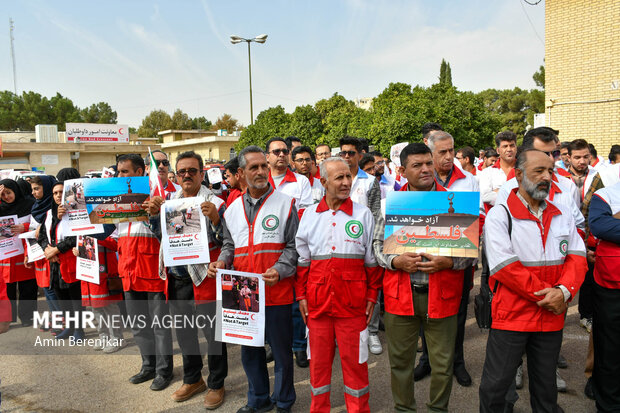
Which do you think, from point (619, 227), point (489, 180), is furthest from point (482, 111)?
point (619, 227)

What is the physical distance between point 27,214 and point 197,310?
4.14 m

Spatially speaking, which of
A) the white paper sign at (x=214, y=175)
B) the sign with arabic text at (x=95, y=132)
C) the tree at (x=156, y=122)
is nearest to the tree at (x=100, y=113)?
the tree at (x=156, y=122)

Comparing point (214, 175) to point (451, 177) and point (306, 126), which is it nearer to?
point (451, 177)

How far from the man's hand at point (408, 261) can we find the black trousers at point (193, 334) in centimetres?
197

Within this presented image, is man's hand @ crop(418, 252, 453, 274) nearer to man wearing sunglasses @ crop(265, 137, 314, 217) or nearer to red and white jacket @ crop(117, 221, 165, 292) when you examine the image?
man wearing sunglasses @ crop(265, 137, 314, 217)

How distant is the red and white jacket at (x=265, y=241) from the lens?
138 inches

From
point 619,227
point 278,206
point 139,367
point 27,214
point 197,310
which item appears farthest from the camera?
point 27,214

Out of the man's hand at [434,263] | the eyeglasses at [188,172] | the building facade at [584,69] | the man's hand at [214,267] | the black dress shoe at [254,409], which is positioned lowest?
the black dress shoe at [254,409]

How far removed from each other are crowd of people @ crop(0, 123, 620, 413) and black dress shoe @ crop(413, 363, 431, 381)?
0.05ft

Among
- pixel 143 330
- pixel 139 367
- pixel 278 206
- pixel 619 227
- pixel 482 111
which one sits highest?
pixel 482 111

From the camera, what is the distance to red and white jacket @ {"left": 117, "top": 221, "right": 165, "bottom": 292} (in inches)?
168

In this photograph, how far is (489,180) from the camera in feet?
16.7

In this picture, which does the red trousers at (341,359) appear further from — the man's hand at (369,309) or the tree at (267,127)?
the tree at (267,127)

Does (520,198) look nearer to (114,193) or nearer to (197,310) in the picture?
(197,310)
